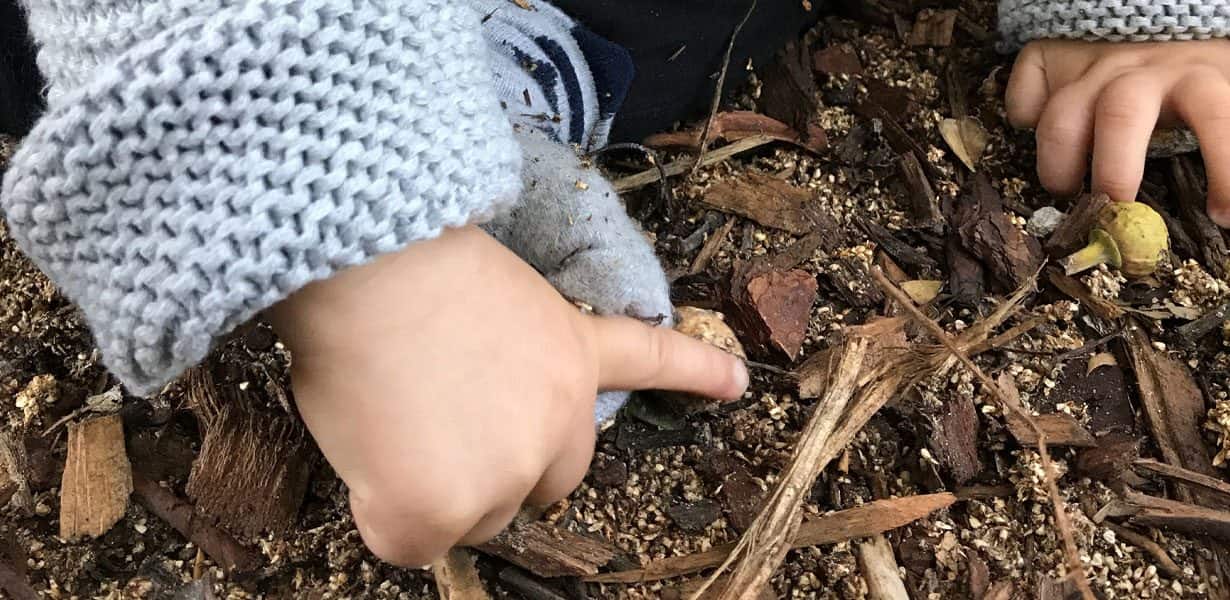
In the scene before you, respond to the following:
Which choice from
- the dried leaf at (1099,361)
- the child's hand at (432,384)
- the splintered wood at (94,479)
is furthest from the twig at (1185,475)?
the splintered wood at (94,479)

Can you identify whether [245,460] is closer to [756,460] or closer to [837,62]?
[756,460]

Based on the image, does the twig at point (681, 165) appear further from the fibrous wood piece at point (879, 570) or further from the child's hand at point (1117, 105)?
the fibrous wood piece at point (879, 570)

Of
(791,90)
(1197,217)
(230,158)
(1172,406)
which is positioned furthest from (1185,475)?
(230,158)

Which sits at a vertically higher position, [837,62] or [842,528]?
[837,62]

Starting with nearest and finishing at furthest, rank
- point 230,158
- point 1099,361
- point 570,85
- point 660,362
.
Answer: point 230,158 → point 660,362 → point 1099,361 → point 570,85

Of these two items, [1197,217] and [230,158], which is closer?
[230,158]

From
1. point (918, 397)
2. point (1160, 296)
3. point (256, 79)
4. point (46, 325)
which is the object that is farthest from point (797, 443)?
point (46, 325)

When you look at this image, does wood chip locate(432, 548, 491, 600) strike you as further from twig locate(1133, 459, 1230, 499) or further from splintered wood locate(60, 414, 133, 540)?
twig locate(1133, 459, 1230, 499)

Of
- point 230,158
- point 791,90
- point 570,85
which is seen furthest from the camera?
point 791,90
